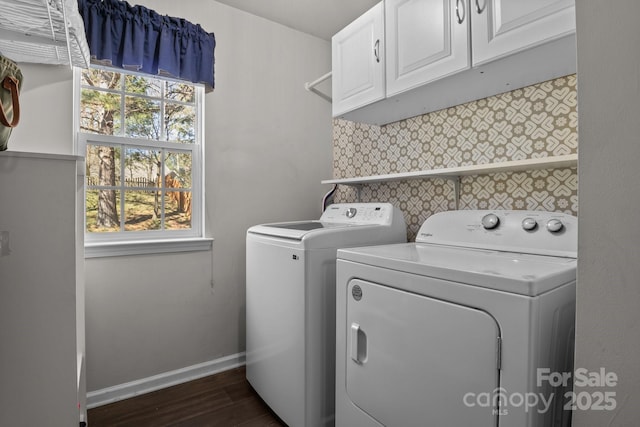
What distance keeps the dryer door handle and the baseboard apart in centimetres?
138

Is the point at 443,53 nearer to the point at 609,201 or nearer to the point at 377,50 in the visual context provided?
the point at 377,50

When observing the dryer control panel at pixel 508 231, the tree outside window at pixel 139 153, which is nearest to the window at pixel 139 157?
the tree outside window at pixel 139 153

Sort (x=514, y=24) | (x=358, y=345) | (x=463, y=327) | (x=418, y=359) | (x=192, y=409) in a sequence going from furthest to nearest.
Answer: (x=192, y=409), (x=358, y=345), (x=514, y=24), (x=418, y=359), (x=463, y=327)

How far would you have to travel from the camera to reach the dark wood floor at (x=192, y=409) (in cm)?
179

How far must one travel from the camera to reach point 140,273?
2.06 meters

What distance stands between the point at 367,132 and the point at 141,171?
164cm

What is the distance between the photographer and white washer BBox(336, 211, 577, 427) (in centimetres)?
86

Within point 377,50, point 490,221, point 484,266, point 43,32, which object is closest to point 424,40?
point 377,50

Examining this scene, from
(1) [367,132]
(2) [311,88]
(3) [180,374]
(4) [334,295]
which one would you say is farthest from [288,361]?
(2) [311,88]

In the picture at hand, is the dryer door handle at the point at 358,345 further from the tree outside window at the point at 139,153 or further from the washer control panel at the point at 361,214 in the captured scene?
the tree outside window at the point at 139,153

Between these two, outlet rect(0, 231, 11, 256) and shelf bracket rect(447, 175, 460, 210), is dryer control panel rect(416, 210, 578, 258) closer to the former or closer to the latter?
shelf bracket rect(447, 175, 460, 210)

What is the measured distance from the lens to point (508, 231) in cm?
142

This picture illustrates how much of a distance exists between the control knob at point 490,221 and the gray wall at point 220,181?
1562mm

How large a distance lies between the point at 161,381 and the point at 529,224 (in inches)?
91.0
